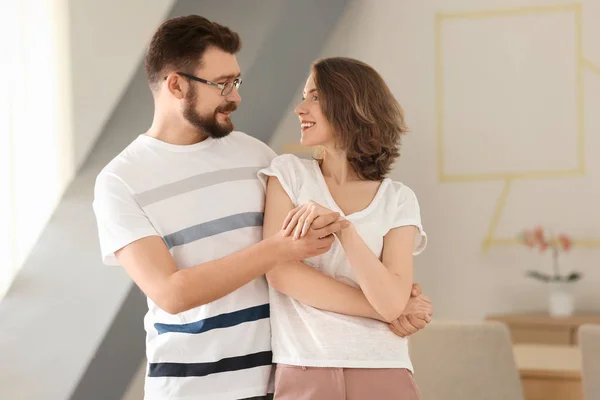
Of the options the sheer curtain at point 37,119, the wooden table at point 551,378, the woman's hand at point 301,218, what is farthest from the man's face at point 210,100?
the wooden table at point 551,378

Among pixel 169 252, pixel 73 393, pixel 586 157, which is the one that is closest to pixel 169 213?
pixel 169 252

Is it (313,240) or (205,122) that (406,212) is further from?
(205,122)

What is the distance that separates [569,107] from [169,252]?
4089 mm

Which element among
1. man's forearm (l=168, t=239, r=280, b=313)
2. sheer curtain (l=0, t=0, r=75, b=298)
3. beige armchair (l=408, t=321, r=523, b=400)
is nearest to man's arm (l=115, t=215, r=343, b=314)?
man's forearm (l=168, t=239, r=280, b=313)

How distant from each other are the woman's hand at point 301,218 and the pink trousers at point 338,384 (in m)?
0.31

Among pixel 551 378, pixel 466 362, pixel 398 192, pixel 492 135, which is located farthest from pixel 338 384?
pixel 492 135

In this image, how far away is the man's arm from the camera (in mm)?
1764

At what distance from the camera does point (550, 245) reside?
17.3 feet

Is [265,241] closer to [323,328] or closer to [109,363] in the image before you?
[323,328]

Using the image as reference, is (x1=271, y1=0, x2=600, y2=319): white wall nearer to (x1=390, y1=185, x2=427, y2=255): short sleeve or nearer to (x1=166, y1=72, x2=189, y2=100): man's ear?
(x1=166, y1=72, x2=189, y2=100): man's ear

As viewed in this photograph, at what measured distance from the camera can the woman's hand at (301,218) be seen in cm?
173

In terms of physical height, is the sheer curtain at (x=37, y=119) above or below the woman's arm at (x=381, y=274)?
above

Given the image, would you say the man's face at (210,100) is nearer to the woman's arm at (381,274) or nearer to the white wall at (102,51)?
the woman's arm at (381,274)

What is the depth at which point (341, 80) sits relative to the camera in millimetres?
1990
